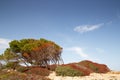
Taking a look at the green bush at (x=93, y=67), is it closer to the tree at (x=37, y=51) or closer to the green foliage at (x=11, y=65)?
the tree at (x=37, y=51)

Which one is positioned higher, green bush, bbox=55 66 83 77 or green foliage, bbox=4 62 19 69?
green foliage, bbox=4 62 19 69

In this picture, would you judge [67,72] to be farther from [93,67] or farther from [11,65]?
[11,65]

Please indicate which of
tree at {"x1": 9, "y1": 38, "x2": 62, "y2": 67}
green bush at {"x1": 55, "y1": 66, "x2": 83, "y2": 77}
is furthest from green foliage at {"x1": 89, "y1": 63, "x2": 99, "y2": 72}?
green bush at {"x1": 55, "y1": 66, "x2": 83, "y2": 77}

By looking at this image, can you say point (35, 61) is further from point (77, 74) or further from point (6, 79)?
point (6, 79)

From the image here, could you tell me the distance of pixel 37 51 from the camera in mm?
34219

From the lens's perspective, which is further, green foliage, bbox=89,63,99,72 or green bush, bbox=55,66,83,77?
green foliage, bbox=89,63,99,72

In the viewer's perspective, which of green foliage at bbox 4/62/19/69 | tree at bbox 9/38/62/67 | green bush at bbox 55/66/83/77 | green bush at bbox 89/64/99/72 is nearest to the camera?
green bush at bbox 55/66/83/77

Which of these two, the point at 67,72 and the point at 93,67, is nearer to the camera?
the point at 67,72

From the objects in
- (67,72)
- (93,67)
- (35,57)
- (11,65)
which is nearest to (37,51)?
(35,57)

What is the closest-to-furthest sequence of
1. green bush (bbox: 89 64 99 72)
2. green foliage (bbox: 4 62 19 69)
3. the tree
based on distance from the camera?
green bush (bbox: 89 64 99 72) → the tree → green foliage (bbox: 4 62 19 69)

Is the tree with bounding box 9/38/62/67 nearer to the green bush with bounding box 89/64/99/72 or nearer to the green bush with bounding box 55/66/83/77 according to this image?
the green bush with bounding box 89/64/99/72

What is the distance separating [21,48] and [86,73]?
59.8 ft

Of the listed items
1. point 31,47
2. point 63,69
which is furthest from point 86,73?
point 31,47

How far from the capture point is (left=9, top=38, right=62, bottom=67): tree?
34.2 meters
